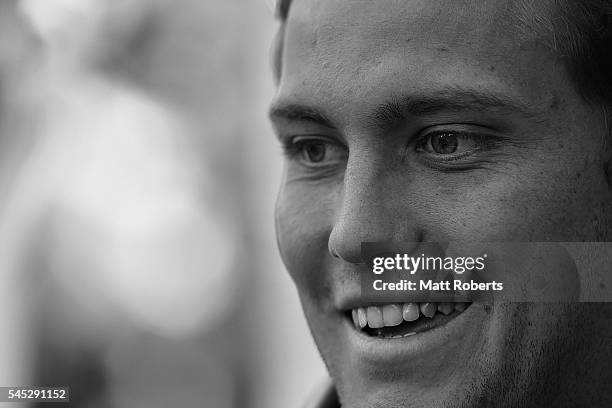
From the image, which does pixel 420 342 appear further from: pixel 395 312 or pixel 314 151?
pixel 314 151

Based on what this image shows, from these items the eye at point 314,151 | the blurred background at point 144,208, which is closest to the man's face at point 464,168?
the eye at point 314,151

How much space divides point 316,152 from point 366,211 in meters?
0.38

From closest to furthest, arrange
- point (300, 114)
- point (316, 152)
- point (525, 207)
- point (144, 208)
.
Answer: point (525, 207) < point (300, 114) < point (316, 152) < point (144, 208)

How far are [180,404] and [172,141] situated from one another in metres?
1.79

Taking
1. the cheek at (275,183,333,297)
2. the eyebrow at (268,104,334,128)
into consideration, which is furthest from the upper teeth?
the eyebrow at (268,104,334,128)

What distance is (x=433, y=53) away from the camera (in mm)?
1756

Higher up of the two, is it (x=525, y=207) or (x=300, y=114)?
(x=300, y=114)

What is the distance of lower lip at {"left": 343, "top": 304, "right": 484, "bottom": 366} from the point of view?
5.79 ft

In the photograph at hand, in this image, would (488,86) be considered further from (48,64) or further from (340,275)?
(48,64)

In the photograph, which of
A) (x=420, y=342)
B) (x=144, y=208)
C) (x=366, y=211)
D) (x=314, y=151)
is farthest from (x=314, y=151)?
(x=144, y=208)

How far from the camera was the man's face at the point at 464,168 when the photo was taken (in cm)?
173

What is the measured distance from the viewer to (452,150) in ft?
5.89

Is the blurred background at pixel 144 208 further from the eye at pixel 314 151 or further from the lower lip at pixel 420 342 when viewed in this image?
the lower lip at pixel 420 342

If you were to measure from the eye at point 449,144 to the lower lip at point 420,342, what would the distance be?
12.1 inches
